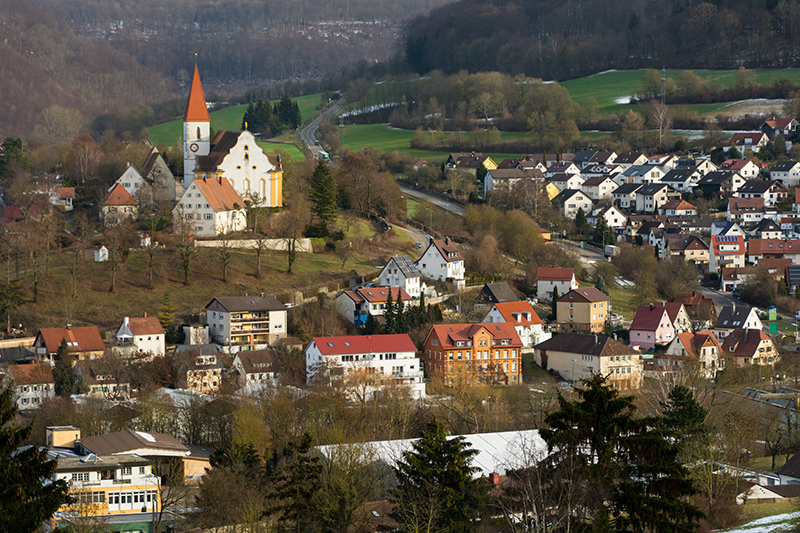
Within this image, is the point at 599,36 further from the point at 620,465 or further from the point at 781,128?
the point at 620,465

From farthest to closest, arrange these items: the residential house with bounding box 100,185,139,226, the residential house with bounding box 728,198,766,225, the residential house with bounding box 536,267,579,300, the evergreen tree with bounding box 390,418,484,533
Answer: the residential house with bounding box 728,198,766,225 < the residential house with bounding box 536,267,579,300 < the residential house with bounding box 100,185,139,226 < the evergreen tree with bounding box 390,418,484,533

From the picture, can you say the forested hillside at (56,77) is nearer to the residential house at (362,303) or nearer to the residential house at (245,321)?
the residential house at (362,303)

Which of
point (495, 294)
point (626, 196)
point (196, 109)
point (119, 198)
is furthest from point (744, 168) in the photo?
point (119, 198)

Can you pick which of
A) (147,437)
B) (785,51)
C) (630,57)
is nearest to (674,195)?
(785,51)

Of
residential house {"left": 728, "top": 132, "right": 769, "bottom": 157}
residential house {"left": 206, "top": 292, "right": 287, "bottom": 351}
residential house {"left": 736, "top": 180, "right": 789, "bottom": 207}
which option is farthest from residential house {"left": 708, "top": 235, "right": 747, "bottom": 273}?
residential house {"left": 206, "top": 292, "right": 287, "bottom": 351}

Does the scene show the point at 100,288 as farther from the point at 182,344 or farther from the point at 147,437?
the point at 147,437

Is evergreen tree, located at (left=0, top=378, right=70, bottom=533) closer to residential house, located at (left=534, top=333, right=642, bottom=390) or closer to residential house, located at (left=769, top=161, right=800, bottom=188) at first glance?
residential house, located at (left=534, top=333, right=642, bottom=390)
